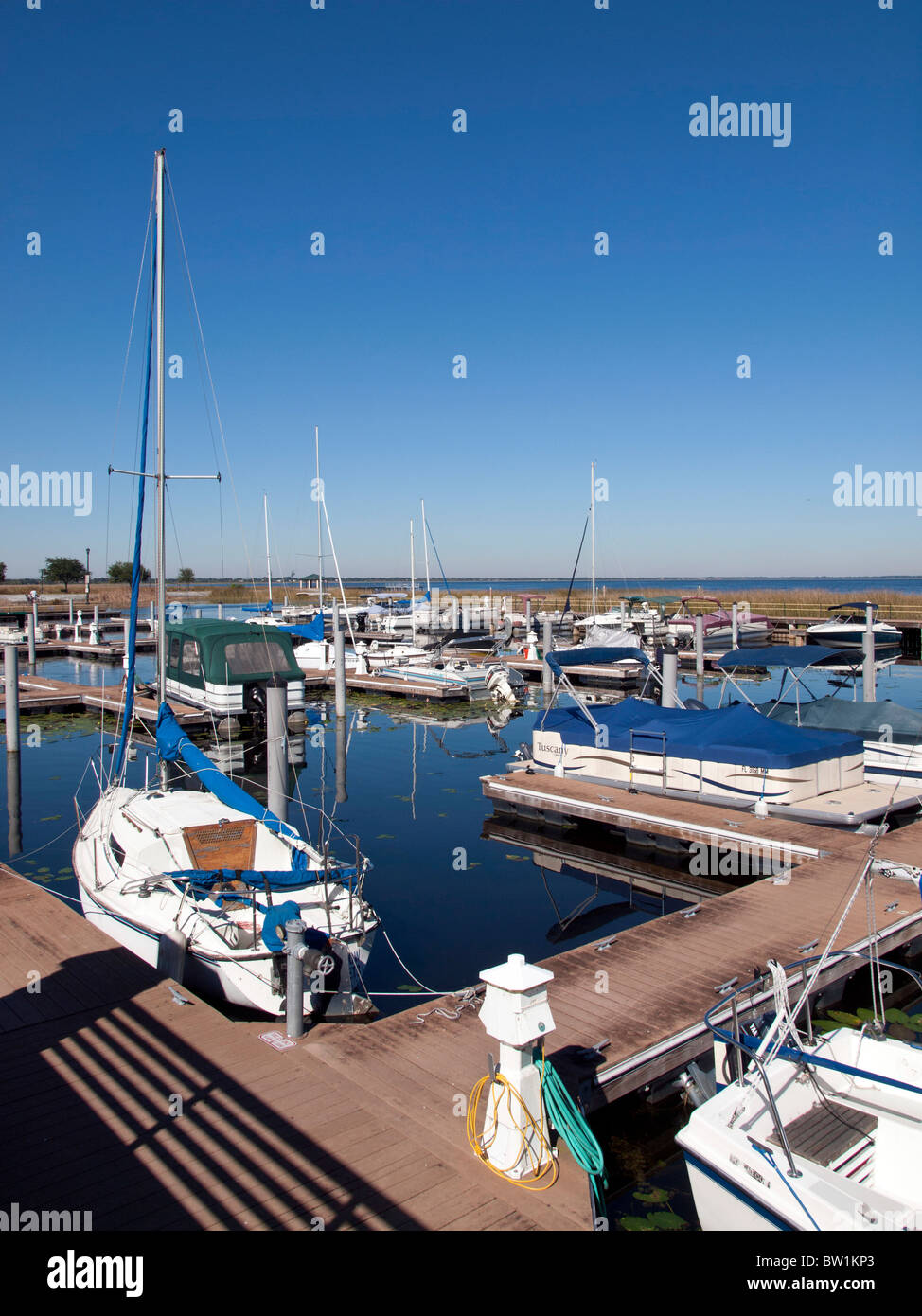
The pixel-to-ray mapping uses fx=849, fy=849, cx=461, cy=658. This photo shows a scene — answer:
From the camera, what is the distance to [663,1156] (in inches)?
287

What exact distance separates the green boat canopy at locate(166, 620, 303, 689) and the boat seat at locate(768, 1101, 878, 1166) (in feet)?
70.6

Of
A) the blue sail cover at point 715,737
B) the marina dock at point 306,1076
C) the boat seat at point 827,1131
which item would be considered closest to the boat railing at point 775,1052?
the boat seat at point 827,1131

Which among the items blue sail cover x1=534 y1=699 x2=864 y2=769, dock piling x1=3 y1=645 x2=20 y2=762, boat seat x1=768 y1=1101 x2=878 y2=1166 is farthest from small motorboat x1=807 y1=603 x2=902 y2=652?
boat seat x1=768 y1=1101 x2=878 y2=1166

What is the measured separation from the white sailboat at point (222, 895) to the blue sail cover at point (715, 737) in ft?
28.2

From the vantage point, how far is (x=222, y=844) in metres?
10.4

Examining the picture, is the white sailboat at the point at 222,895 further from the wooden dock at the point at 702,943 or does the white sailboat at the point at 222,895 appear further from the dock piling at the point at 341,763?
the dock piling at the point at 341,763

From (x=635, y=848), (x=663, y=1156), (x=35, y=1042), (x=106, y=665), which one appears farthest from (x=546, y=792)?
(x=106, y=665)

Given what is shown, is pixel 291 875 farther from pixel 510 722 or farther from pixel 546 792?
pixel 510 722

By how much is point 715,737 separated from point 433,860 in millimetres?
5927

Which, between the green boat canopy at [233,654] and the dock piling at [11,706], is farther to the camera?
the green boat canopy at [233,654]

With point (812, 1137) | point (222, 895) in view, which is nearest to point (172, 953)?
point (222, 895)

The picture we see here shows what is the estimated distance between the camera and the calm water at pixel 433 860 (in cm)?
769

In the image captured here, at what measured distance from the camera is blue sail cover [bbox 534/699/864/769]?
51.4 ft

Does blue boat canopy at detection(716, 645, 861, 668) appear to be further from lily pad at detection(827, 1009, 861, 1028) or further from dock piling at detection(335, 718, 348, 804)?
lily pad at detection(827, 1009, 861, 1028)
